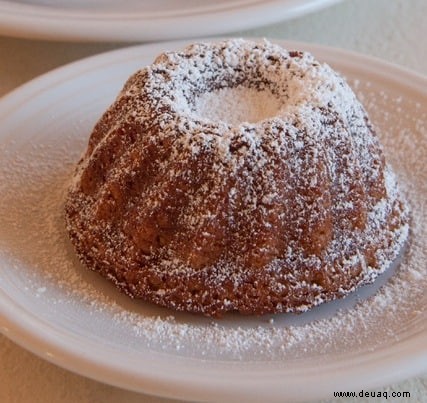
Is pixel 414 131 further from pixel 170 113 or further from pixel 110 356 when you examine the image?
pixel 110 356

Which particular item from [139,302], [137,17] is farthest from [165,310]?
[137,17]

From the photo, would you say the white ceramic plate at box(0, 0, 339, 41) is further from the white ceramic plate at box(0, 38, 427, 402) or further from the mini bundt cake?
the mini bundt cake

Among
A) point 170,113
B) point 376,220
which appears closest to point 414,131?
point 376,220

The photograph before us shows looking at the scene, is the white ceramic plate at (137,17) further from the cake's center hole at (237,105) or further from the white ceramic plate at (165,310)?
the cake's center hole at (237,105)

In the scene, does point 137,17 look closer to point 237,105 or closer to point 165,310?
point 237,105

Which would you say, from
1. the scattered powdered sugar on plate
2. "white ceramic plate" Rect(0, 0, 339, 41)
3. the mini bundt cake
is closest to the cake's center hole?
the mini bundt cake

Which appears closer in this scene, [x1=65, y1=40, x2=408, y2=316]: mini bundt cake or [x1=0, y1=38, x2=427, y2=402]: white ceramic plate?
[x1=0, y1=38, x2=427, y2=402]: white ceramic plate

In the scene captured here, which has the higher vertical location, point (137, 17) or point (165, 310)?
point (137, 17)

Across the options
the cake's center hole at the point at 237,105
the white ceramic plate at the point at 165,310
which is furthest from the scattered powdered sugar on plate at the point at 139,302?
the cake's center hole at the point at 237,105
